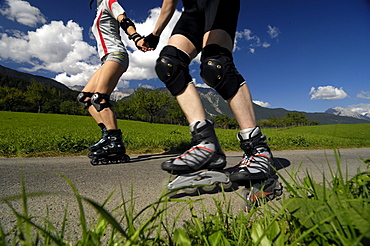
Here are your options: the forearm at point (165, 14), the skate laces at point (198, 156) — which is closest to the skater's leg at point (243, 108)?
the skate laces at point (198, 156)

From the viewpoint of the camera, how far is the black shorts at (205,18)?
6.00 ft

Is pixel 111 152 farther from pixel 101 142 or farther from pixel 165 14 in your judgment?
pixel 165 14

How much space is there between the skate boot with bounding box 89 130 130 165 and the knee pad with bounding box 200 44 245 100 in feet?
4.73

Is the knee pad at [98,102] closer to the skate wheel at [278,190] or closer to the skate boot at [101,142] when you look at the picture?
the skate boot at [101,142]

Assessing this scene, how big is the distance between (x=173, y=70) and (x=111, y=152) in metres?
1.33

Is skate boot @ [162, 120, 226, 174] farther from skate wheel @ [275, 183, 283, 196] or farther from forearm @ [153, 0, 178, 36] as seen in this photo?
forearm @ [153, 0, 178, 36]

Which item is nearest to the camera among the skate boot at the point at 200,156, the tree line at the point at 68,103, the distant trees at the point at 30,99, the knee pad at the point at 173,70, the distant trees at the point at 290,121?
the skate boot at the point at 200,156

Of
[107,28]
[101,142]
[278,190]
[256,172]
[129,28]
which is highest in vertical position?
[107,28]

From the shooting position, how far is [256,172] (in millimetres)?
1390

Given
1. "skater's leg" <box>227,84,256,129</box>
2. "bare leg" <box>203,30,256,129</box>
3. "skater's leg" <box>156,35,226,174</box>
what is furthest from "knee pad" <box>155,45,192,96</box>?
"skater's leg" <box>227,84,256,129</box>

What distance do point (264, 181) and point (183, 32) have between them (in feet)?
4.75

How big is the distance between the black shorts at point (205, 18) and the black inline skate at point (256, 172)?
3.14 feet

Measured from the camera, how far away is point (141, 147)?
4012 millimetres

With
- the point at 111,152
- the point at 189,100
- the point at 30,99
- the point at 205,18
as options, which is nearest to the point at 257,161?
the point at 189,100
